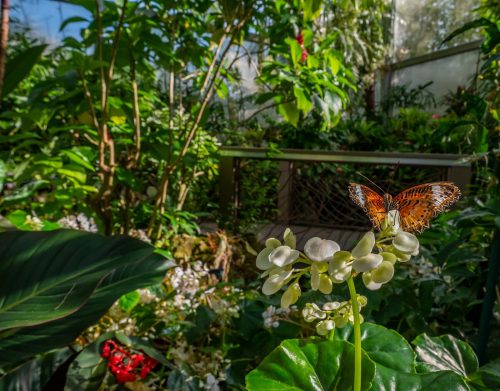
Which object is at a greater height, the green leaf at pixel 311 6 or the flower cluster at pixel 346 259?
the green leaf at pixel 311 6

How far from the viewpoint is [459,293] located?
1017 millimetres

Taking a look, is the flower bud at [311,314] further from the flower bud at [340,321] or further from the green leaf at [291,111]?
the green leaf at [291,111]

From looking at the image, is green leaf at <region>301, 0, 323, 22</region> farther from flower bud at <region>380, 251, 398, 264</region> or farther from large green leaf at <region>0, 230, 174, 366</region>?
flower bud at <region>380, 251, 398, 264</region>

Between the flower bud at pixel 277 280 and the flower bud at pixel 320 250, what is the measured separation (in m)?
0.03

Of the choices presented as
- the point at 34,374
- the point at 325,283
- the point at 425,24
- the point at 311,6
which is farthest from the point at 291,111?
the point at 425,24

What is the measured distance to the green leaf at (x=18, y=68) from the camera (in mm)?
857

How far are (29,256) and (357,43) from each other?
23.1 feet

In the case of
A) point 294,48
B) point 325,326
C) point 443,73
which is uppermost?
point 443,73

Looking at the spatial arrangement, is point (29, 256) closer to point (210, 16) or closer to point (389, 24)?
point (210, 16)

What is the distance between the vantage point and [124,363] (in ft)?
3.08

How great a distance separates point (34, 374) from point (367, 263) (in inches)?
29.0

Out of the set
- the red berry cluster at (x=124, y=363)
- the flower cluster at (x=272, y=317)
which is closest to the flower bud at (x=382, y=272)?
the flower cluster at (x=272, y=317)

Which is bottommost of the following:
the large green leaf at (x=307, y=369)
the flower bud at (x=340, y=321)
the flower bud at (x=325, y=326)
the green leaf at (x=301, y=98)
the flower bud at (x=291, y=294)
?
the large green leaf at (x=307, y=369)

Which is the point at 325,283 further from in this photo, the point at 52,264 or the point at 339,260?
the point at 52,264
